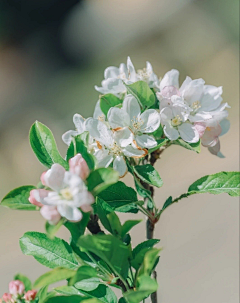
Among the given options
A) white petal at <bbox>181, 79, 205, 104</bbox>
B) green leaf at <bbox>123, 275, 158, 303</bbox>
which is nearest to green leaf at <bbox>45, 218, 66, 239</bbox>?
green leaf at <bbox>123, 275, 158, 303</bbox>

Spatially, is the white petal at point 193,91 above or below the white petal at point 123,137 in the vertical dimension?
above

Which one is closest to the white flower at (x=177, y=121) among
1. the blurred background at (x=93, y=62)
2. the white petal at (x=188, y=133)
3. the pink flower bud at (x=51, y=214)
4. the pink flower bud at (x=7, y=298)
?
the white petal at (x=188, y=133)

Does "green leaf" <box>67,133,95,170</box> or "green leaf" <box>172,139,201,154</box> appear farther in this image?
"green leaf" <box>172,139,201,154</box>

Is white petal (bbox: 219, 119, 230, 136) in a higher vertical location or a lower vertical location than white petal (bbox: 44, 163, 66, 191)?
lower

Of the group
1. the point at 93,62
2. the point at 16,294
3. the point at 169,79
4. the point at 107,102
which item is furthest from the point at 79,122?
the point at 93,62

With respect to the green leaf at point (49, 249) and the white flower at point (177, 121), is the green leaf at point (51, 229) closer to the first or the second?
the green leaf at point (49, 249)

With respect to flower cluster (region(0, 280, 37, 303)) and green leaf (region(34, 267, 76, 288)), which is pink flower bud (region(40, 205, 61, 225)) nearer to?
green leaf (region(34, 267, 76, 288))

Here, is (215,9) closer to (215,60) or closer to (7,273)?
(215,60)
